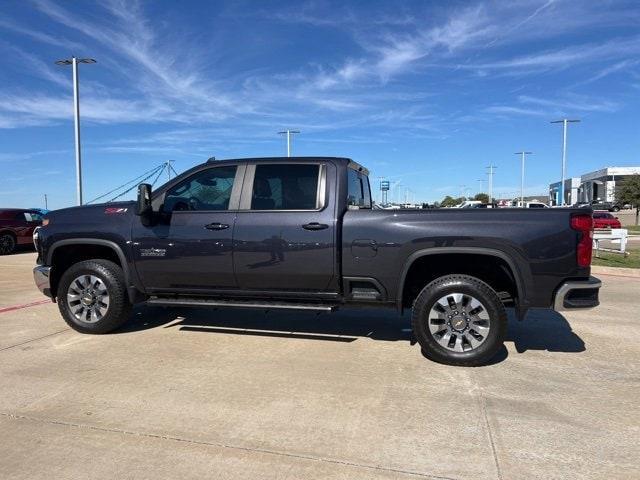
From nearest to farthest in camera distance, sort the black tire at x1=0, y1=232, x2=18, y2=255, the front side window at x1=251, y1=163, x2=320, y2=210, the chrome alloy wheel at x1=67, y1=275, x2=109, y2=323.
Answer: the front side window at x1=251, y1=163, x2=320, y2=210 → the chrome alloy wheel at x1=67, y1=275, x2=109, y2=323 → the black tire at x1=0, y1=232, x2=18, y2=255

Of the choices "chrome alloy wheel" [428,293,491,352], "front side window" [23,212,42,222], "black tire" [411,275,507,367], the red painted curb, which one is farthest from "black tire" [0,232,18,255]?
"chrome alloy wheel" [428,293,491,352]

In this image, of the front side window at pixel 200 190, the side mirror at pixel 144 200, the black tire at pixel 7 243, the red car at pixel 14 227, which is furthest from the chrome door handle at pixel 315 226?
the black tire at pixel 7 243

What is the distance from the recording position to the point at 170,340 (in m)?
5.79

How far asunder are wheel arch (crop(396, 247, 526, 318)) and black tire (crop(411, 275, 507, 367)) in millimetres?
188

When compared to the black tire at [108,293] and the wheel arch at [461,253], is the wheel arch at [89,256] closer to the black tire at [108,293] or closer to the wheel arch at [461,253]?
the black tire at [108,293]

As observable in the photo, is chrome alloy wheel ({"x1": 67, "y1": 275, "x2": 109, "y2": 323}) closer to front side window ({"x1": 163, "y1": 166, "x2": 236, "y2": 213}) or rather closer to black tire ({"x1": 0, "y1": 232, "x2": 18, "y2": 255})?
front side window ({"x1": 163, "y1": 166, "x2": 236, "y2": 213})

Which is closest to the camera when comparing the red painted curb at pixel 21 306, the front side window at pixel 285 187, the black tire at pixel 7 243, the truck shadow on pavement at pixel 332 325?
the front side window at pixel 285 187

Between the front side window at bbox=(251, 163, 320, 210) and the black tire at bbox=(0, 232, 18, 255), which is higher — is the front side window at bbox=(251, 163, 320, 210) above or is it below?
above

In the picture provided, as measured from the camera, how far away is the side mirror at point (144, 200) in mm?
5430

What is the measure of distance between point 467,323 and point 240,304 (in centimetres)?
227

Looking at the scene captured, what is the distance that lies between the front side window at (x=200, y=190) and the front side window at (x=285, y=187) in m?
0.36

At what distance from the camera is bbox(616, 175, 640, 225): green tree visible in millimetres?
35125

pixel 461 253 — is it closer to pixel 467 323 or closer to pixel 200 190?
pixel 467 323

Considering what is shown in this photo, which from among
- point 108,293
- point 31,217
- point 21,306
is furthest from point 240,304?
point 31,217
